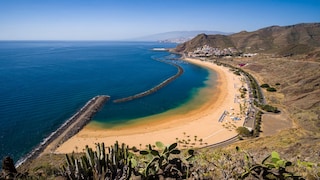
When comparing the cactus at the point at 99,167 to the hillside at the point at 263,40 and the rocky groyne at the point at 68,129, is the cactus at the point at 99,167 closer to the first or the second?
the rocky groyne at the point at 68,129

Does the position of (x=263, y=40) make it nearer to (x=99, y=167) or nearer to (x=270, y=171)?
(x=270, y=171)

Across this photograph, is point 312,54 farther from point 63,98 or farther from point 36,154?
point 36,154

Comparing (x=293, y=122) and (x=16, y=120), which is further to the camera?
(x=16, y=120)

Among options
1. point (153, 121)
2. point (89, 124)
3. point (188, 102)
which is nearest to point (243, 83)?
point (188, 102)

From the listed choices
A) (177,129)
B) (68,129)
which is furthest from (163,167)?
(68,129)

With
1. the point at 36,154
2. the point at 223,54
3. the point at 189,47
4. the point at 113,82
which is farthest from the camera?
the point at 189,47

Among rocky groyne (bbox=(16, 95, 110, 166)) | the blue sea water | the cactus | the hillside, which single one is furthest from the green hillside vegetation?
the hillside
